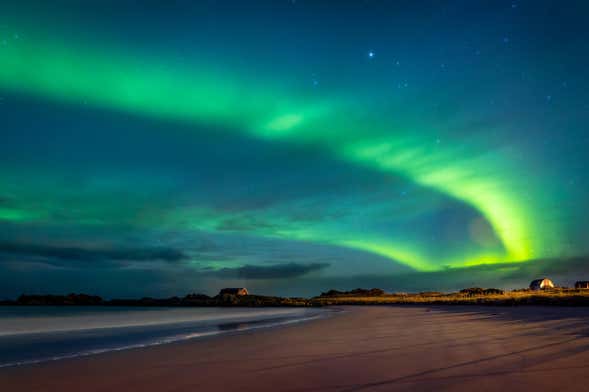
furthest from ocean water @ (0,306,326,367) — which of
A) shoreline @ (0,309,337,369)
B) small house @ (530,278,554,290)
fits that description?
small house @ (530,278,554,290)

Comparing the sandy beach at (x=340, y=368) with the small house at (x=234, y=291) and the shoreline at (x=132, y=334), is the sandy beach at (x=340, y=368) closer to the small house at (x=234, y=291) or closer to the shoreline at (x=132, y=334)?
the shoreline at (x=132, y=334)

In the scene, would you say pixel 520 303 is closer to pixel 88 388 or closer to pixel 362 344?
pixel 362 344

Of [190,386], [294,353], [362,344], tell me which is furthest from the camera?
[362,344]

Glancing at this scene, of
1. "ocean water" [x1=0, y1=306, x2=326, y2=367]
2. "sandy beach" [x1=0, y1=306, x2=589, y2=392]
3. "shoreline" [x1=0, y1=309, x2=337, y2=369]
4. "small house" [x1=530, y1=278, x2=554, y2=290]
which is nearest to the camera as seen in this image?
"sandy beach" [x1=0, y1=306, x2=589, y2=392]

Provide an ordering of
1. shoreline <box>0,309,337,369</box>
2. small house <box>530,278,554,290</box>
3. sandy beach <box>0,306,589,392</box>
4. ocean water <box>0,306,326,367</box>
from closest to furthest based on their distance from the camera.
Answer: sandy beach <box>0,306,589,392</box>, shoreline <box>0,309,337,369</box>, ocean water <box>0,306,326,367</box>, small house <box>530,278,554,290</box>

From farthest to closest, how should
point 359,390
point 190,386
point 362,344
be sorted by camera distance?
point 362,344 < point 190,386 < point 359,390

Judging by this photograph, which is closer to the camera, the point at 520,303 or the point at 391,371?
the point at 391,371

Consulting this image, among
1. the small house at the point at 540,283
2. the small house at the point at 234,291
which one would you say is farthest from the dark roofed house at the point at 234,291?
the small house at the point at 540,283

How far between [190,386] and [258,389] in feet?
4.42

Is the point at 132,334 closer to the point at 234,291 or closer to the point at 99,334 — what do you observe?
the point at 99,334

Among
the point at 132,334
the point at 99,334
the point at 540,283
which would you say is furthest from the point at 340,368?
the point at 540,283

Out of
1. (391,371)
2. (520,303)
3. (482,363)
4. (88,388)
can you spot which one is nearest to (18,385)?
(88,388)

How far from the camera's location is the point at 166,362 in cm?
1102

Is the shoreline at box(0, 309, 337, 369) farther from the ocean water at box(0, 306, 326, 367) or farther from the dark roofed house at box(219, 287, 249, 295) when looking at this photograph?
the dark roofed house at box(219, 287, 249, 295)
